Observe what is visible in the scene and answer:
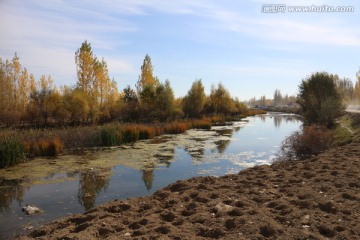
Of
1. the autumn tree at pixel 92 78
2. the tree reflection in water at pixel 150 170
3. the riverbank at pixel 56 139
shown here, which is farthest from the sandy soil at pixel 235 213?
the autumn tree at pixel 92 78

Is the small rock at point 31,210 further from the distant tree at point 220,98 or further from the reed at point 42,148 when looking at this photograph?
the distant tree at point 220,98

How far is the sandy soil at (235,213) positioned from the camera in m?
5.25

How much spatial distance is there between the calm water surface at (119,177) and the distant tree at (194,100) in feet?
73.6

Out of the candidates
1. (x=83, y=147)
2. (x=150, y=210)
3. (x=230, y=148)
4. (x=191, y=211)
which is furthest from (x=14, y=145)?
(x=230, y=148)

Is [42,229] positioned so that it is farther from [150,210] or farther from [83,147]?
[83,147]

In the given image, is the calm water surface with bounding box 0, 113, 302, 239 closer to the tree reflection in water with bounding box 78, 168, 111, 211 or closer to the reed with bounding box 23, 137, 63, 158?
the tree reflection in water with bounding box 78, 168, 111, 211

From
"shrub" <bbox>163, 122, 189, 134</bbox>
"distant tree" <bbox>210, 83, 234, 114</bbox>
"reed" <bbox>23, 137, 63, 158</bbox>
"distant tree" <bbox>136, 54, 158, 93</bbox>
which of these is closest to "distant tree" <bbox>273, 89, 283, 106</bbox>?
"distant tree" <bbox>210, 83, 234, 114</bbox>

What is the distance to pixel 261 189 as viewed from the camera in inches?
315

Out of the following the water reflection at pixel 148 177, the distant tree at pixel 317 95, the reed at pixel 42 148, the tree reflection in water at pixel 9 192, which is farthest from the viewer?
the distant tree at pixel 317 95

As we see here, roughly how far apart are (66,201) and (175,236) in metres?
4.62

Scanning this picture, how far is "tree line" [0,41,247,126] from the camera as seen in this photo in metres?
29.3

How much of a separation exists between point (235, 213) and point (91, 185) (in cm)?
567

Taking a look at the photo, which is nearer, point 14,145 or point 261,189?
point 261,189

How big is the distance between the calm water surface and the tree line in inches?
526
